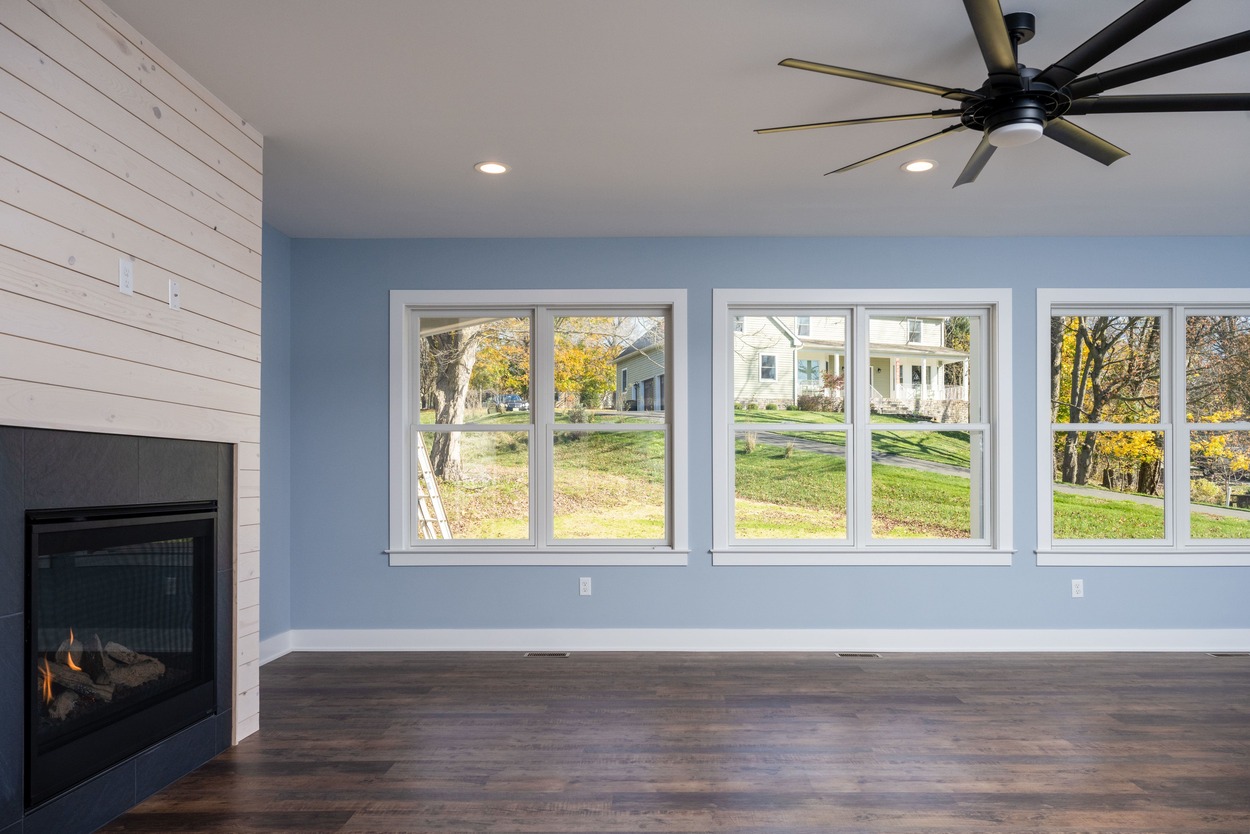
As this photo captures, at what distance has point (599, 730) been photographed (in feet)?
11.6

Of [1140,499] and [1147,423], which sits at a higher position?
[1147,423]

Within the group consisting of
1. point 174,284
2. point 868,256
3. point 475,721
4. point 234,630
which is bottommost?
point 475,721

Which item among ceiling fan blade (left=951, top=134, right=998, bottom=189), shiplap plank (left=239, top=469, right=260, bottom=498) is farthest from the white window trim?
shiplap plank (left=239, top=469, right=260, bottom=498)

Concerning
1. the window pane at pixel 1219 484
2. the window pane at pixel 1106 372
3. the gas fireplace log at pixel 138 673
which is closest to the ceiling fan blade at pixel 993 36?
the gas fireplace log at pixel 138 673

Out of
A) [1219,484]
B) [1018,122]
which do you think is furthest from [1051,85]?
[1219,484]

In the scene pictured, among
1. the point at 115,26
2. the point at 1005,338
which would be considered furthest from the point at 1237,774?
the point at 115,26

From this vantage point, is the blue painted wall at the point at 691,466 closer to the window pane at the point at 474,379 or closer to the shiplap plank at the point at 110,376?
the window pane at the point at 474,379

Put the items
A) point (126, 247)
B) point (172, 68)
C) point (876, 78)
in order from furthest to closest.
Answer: point (172, 68), point (126, 247), point (876, 78)

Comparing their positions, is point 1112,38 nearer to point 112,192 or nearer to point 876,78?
point 876,78

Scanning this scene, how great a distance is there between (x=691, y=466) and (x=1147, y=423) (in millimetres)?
2818

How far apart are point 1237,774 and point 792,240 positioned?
3.36 metres

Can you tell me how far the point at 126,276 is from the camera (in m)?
2.62

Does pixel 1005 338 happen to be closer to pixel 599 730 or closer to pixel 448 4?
pixel 599 730

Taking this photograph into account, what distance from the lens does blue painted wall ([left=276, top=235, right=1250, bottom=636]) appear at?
5016 millimetres
